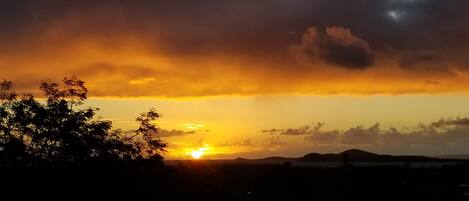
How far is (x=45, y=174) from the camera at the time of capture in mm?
32188

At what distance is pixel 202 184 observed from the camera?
5241cm

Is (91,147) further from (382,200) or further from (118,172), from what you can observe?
(382,200)

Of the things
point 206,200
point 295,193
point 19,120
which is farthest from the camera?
point 295,193

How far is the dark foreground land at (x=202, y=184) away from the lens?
106ft

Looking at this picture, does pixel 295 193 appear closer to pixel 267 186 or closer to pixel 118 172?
pixel 267 186

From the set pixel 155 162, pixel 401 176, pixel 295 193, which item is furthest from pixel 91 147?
pixel 401 176

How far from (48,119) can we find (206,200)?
791 inches

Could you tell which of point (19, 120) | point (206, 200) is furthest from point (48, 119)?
point (206, 200)

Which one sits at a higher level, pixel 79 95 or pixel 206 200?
pixel 79 95

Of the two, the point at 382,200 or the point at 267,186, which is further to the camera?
the point at 267,186

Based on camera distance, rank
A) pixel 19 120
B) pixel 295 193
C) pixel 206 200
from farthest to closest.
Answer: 1. pixel 295 193
2. pixel 206 200
3. pixel 19 120

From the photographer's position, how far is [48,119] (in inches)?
1266

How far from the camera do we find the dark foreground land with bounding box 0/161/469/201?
32.3 metres

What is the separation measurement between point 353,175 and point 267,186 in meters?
9.36
